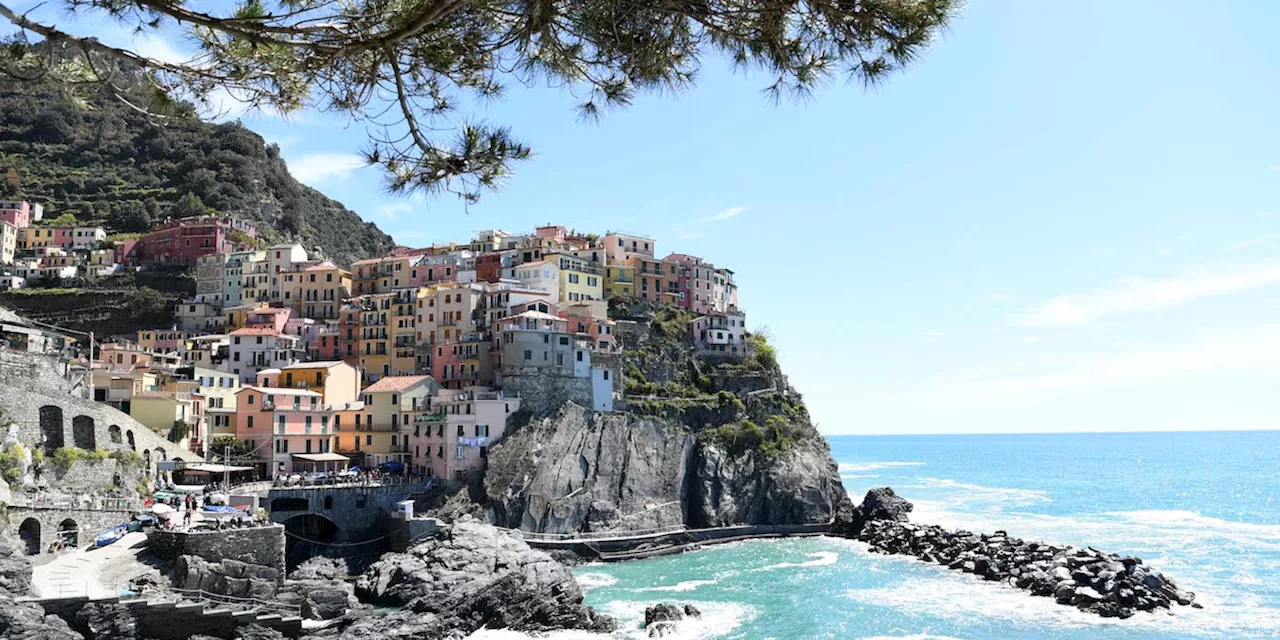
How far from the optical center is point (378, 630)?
105 ft

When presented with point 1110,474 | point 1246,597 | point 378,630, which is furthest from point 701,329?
point 1110,474

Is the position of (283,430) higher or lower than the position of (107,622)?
higher

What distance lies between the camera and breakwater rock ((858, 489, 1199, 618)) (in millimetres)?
39062

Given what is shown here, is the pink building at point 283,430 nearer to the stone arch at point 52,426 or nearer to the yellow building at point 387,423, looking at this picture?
the yellow building at point 387,423

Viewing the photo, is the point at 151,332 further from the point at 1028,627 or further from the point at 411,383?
the point at 1028,627

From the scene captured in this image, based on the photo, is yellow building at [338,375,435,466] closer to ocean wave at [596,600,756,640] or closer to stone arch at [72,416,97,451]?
stone arch at [72,416,97,451]

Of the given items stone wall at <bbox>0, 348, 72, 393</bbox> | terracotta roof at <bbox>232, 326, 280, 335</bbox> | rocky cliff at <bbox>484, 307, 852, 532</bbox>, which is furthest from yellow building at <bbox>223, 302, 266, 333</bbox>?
stone wall at <bbox>0, 348, 72, 393</bbox>

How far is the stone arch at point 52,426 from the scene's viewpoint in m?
39.2

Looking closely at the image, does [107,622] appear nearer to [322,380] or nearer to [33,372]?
[33,372]

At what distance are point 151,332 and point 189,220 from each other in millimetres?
19559

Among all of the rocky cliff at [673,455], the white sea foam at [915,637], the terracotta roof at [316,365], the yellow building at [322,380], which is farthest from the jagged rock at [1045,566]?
the terracotta roof at [316,365]

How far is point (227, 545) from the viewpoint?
112 ft

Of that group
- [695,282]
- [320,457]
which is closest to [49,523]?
[320,457]

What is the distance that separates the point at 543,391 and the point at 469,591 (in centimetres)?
1994
